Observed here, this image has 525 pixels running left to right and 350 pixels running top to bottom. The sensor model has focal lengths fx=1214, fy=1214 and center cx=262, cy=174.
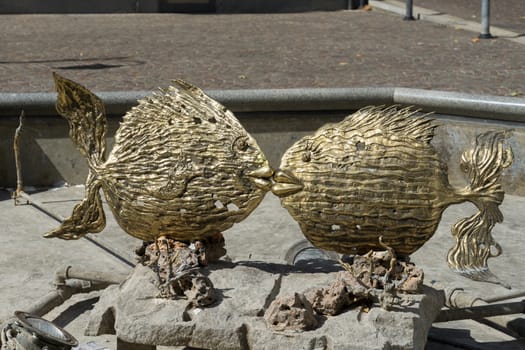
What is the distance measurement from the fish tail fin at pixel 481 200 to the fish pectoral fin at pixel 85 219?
2167 millimetres

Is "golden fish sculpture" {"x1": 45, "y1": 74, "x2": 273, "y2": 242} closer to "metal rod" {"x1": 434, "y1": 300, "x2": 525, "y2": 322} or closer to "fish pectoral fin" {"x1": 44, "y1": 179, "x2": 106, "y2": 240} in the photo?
"fish pectoral fin" {"x1": 44, "y1": 179, "x2": 106, "y2": 240}

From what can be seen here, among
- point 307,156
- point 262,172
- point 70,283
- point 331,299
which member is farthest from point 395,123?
point 70,283

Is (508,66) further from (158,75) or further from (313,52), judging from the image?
(158,75)

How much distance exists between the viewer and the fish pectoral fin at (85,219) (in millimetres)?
7441

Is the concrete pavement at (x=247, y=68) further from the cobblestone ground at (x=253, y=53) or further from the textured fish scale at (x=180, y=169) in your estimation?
the textured fish scale at (x=180, y=169)

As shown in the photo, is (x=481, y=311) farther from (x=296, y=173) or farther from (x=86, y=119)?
(x=86, y=119)

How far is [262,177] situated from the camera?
690cm

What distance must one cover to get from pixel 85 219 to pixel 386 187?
1.95m

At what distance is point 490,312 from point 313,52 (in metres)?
8.67

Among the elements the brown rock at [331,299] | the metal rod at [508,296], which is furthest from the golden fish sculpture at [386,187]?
the metal rod at [508,296]

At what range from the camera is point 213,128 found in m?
7.09

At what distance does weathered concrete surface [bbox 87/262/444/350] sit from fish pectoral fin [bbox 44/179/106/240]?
0.62m

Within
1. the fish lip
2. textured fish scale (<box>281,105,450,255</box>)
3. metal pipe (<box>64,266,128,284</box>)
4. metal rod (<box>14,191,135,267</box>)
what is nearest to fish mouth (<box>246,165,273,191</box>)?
the fish lip

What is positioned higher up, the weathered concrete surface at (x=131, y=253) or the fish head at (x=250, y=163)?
the fish head at (x=250, y=163)
